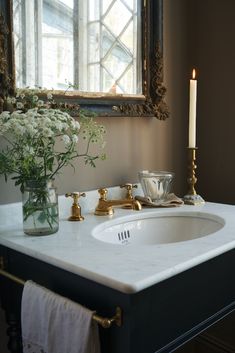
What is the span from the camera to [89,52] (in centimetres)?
132

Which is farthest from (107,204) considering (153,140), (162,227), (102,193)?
(153,140)

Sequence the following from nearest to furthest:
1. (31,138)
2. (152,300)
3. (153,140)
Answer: (152,300), (31,138), (153,140)

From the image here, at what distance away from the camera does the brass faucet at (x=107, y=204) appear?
127 centimetres

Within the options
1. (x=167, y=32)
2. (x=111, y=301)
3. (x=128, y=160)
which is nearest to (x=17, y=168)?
(x=111, y=301)

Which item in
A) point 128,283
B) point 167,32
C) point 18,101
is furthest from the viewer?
point 167,32

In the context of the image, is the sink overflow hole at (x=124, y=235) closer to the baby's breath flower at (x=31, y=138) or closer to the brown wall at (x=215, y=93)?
the baby's breath flower at (x=31, y=138)

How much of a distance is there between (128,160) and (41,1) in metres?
0.63

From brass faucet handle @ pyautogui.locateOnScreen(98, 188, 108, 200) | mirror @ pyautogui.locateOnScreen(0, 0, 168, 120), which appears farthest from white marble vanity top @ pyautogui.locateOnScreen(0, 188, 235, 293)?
mirror @ pyautogui.locateOnScreen(0, 0, 168, 120)

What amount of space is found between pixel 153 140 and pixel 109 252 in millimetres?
778

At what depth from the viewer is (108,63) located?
1373mm

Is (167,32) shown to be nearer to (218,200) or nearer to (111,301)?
(218,200)

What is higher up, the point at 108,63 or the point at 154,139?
the point at 108,63

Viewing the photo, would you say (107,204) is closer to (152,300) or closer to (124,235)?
(124,235)

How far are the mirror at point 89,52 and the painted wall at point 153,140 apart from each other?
0.07m
